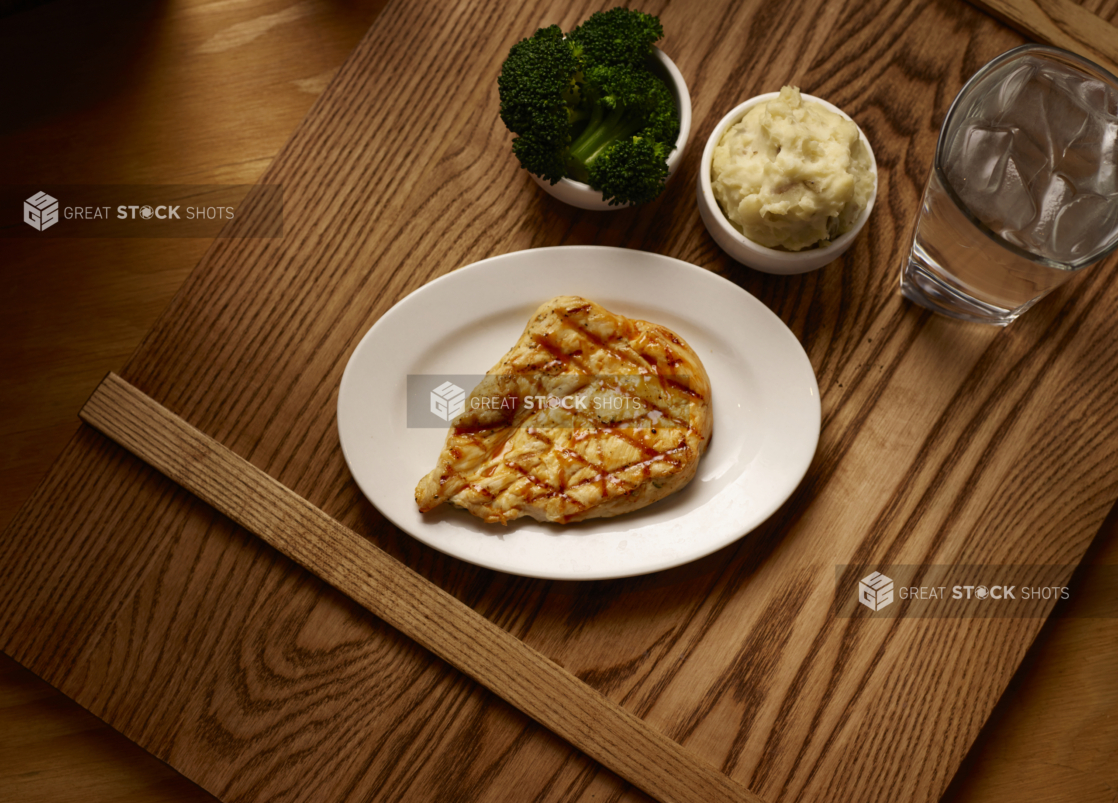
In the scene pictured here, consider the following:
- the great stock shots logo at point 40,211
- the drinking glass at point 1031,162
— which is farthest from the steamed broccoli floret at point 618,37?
Answer: the great stock shots logo at point 40,211

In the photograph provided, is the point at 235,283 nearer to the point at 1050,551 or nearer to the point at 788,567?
the point at 788,567

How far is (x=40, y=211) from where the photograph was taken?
2.47 m

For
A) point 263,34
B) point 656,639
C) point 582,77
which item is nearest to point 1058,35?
point 582,77

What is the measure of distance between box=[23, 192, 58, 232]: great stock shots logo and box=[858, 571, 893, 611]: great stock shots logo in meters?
3.10

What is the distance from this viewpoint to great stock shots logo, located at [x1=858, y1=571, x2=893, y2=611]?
6.77 feet

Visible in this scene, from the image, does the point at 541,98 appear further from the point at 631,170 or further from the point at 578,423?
the point at 578,423

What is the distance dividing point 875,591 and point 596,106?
67.5 inches

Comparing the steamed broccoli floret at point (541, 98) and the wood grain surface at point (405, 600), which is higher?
the steamed broccoli floret at point (541, 98)

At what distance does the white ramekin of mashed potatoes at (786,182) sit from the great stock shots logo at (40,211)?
235 centimetres

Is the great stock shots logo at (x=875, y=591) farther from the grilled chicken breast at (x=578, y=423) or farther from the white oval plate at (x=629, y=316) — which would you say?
the grilled chicken breast at (x=578, y=423)

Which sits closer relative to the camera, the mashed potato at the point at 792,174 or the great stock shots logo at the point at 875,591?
the mashed potato at the point at 792,174

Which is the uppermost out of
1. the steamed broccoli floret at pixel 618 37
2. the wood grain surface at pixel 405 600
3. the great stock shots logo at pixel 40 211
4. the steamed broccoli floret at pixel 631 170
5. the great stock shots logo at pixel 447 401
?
the steamed broccoli floret at pixel 618 37

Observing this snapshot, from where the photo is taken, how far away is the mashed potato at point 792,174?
6.02ft

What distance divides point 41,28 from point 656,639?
3.18m
